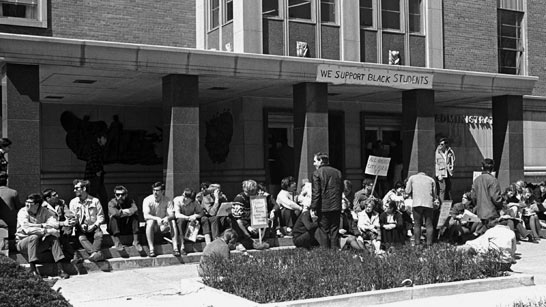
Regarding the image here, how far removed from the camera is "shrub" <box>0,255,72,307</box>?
5.32m

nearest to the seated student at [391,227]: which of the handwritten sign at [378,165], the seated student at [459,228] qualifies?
the seated student at [459,228]

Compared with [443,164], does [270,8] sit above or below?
above

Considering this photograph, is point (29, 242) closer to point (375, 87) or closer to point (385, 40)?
point (375, 87)

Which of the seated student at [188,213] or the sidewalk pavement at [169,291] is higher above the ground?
the seated student at [188,213]

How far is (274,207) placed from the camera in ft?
52.9

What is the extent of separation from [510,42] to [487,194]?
43.3 ft

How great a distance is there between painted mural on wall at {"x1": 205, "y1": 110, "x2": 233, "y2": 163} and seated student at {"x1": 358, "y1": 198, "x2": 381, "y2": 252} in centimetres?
778

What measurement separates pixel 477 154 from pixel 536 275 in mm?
14203

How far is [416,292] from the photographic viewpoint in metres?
9.80

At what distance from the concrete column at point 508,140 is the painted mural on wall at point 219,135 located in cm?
839

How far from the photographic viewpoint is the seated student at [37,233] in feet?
40.6

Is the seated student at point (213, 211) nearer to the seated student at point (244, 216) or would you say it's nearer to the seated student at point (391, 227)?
the seated student at point (244, 216)

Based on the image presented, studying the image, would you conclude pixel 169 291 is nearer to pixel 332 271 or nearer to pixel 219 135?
pixel 332 271

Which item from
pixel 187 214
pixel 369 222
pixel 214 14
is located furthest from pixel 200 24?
pixel 369 222
